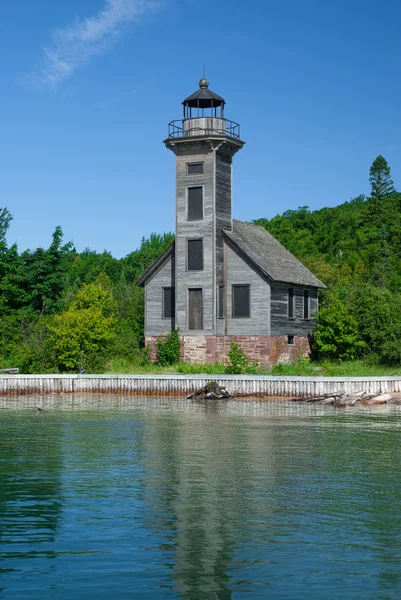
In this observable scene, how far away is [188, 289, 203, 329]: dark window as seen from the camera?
51.9 meters

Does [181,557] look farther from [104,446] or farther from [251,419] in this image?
[251,419]

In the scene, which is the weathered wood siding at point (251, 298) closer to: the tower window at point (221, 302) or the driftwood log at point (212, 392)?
the tower window at point (221, 302)

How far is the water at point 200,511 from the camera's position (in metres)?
12.9

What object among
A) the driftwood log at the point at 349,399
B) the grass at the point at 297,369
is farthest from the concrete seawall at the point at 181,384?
the grass at the point at 297,369

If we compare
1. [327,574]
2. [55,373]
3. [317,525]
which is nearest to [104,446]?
[317,525]

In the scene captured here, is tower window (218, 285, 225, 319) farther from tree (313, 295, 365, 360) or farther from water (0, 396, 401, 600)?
water (0, 396, 401, 600)

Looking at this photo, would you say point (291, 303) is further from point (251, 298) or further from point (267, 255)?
point (251, 298)

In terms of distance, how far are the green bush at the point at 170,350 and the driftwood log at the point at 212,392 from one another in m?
6.95

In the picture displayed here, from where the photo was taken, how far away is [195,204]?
52.1m

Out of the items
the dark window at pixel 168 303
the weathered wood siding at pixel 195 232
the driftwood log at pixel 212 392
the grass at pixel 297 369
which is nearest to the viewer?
the driftwood log at pixel 212 392

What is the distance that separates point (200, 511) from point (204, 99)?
3832 centimetres

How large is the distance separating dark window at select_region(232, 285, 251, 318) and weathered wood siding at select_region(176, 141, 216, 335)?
5.14 feet

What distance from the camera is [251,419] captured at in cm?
3475

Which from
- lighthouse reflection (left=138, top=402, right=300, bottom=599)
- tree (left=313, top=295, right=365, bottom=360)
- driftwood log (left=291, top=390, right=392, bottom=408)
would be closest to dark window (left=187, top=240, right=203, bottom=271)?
tree (left=313, top=295, right=365, bottom=360)
